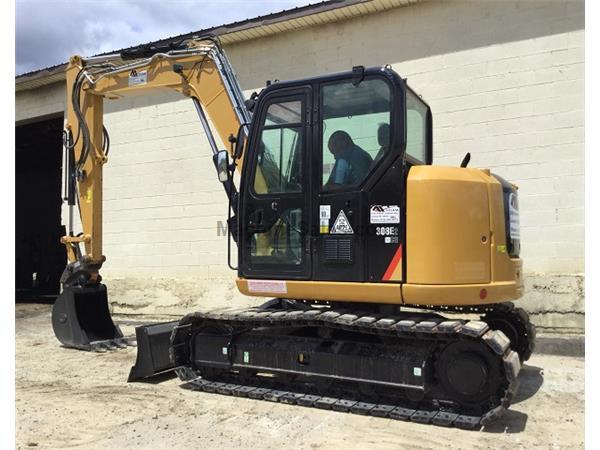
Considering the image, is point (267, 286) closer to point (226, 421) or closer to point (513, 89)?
point (226, 421)

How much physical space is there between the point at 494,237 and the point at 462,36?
5106mm

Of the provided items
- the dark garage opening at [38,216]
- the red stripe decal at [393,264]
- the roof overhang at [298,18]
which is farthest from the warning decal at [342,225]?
the dark garage opening at [38,216]

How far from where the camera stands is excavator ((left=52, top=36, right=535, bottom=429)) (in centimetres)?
468

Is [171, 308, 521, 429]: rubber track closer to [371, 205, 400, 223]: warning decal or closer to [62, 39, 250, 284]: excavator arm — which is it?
[371, 205, 400, 223]: warning decal

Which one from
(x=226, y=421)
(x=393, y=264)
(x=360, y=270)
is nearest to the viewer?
(x=226, y=421)

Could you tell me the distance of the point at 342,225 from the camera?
5027mm

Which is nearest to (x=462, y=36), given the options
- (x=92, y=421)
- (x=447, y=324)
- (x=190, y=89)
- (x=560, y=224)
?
(x=560, y=224)

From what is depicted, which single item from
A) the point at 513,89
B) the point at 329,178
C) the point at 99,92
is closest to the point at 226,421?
Result: the point at 329,178

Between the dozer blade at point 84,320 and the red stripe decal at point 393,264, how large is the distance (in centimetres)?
463

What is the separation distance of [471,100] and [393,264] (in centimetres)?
497

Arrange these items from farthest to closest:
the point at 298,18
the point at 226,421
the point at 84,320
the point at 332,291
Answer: the point at 298,18
the point at 84,320
the point at 332,291
the point at 226,421

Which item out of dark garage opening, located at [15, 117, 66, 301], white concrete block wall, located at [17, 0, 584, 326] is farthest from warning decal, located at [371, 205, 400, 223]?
dark garage opening, located at [15, 117, 66, 301]

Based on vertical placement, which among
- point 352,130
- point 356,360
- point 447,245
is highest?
point 352,130

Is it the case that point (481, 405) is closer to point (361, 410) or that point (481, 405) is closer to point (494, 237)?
point (361, 410)
